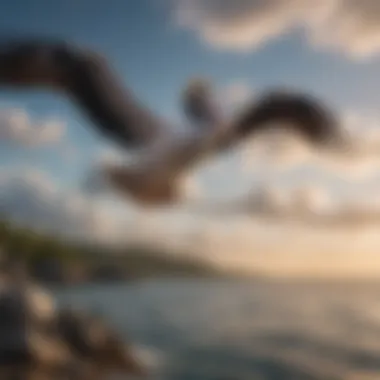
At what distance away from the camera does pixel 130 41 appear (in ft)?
3.59

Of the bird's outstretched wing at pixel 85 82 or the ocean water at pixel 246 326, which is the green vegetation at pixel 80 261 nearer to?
the ocean water at pixel 246 326

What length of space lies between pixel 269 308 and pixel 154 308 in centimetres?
18

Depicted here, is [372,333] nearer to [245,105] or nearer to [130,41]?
[245,105]

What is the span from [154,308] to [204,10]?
1.62 ft

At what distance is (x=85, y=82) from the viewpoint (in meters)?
1.08

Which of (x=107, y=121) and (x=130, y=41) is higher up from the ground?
(x=130, y=41)

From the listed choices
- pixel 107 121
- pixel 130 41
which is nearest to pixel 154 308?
pixel 107 121

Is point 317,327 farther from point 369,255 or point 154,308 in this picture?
point 154,308

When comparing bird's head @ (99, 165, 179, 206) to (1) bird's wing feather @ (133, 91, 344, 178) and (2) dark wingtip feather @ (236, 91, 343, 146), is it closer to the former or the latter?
(1) bird's wing feather @ (133, 91, 344, 178)

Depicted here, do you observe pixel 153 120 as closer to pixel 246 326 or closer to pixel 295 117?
pixel 295 117

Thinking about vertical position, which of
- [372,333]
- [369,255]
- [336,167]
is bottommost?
[372,333]

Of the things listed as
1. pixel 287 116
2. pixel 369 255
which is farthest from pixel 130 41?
pixel 369 255

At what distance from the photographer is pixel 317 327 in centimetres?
102

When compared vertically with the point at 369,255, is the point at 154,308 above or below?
below
